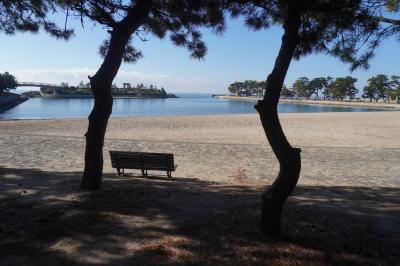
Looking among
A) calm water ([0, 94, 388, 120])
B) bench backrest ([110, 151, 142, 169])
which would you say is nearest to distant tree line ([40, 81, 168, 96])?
calm water ([0, 94, 388, 120])

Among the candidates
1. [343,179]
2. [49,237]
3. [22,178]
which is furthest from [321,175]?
[49,237]

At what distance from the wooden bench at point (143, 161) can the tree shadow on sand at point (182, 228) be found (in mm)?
2397

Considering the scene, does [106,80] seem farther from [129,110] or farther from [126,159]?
[129,110]

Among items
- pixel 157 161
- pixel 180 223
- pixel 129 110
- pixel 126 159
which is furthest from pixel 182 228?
pixel 129 110

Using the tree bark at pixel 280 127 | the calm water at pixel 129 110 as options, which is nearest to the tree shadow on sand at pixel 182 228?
the tree bark at pixel 280 127

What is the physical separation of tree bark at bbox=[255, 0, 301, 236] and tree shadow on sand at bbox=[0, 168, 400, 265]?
484 millimetres

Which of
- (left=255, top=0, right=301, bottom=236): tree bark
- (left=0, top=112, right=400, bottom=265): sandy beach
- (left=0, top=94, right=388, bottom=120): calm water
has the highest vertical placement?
(left=255, top=0, right=301, bottom=236): tree bark

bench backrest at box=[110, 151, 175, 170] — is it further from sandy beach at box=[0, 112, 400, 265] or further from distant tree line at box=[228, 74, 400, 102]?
distant tree line at box=[228, 74, 400, 102]

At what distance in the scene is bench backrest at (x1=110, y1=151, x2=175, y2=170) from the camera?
9.72 meters

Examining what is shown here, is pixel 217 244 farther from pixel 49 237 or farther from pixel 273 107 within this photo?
pixel 49 237

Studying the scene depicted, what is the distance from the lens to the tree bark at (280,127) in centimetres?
441

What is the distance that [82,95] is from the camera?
13300cm

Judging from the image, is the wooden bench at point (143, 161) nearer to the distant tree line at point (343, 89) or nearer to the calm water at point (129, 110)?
the calm water at point (129, 110)

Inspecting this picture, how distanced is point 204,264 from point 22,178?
550 cm
